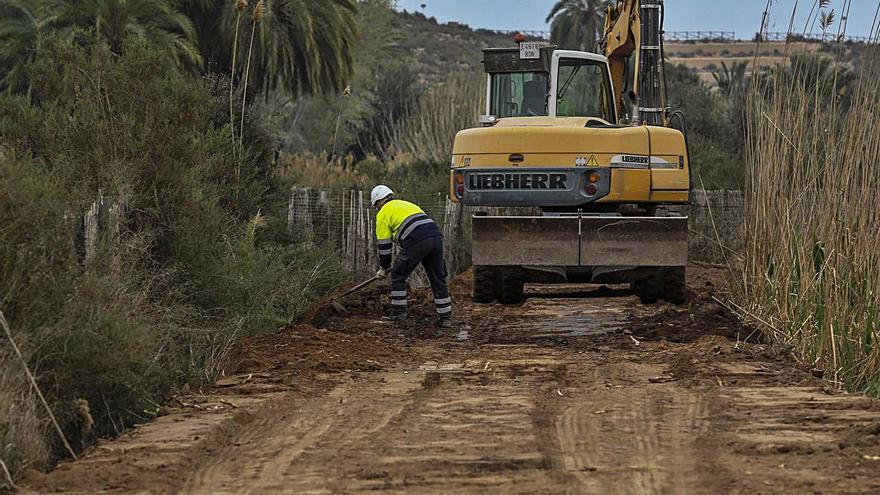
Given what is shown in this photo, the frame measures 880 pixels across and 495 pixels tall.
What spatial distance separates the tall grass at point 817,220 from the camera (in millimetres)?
10305

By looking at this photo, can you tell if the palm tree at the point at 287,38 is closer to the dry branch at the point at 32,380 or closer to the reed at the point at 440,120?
the reed at the point at 440,120

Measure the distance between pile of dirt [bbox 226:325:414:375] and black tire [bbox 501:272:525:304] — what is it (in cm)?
168

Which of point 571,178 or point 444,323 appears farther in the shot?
point 444,323

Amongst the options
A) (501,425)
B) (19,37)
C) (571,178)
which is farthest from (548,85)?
(19,37)

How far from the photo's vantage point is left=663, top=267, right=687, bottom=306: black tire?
48.5 feet

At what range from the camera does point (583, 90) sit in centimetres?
1590

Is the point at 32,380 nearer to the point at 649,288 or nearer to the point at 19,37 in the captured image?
the point at 649,288

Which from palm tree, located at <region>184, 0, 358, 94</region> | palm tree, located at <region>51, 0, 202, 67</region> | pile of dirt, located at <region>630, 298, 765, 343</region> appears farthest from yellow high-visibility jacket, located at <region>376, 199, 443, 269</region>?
palm tree, located at <region>184, 0, 358, 94</region>

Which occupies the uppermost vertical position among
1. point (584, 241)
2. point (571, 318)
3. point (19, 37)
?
point (19, 37)

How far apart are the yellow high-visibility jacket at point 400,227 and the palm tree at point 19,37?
9.69m

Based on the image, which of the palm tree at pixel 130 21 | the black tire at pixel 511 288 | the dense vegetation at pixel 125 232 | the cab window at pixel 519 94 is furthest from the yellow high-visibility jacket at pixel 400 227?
the palm tree at pixel 130 21

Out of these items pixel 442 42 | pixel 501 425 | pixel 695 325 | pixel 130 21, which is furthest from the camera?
pixel 442 42

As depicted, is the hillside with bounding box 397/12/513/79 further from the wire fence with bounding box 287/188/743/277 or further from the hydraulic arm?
the hydraulic arm

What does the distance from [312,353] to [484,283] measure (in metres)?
3.33
